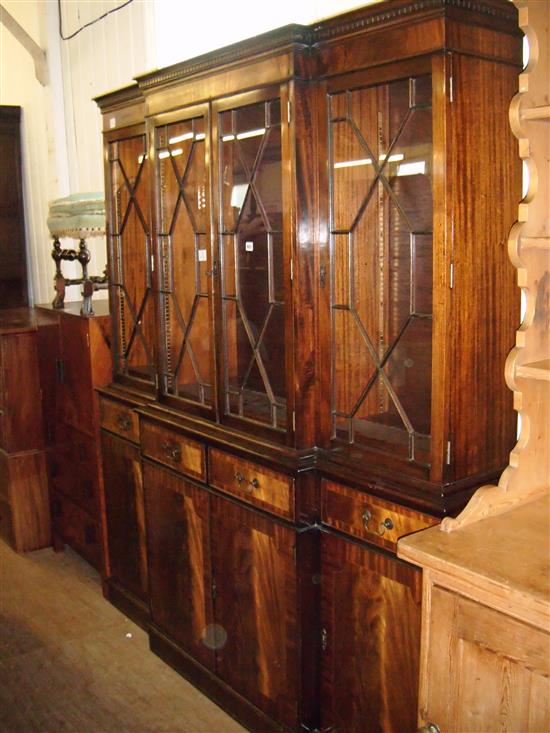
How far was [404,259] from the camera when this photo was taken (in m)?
2.05

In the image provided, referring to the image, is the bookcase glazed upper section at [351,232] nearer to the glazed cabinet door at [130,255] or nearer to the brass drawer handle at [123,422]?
the glazed cabinet door at [130,255]

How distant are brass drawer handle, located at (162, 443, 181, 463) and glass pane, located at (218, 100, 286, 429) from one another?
32cm

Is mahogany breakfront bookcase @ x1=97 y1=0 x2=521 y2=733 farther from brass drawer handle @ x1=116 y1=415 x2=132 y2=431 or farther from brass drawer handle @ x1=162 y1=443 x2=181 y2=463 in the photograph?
brass drawer handle @ x1=116 y1=415 x2=132 y2=431

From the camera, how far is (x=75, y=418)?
3.44 m

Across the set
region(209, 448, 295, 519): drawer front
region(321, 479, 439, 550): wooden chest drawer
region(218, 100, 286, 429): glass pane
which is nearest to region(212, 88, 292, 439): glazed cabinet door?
region(218, 100, 286, 429): glass pane

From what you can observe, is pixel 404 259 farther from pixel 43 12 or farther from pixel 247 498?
pixel 43 12

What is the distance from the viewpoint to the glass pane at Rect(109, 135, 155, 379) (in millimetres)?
2867

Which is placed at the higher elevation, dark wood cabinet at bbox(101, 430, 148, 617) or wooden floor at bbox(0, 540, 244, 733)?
dark wood cabinet at bbox(101, 430, 148, 617)

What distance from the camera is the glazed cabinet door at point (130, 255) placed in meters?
2.86

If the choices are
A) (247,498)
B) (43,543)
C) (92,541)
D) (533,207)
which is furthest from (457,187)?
(43,543)

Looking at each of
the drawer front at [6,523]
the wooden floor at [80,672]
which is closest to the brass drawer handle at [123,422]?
the wooden floor at [80,672]

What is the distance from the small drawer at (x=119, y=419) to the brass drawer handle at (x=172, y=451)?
12.7 inches

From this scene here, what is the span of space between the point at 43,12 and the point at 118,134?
2.14 meters

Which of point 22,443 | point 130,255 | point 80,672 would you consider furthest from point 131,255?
point 80,672
